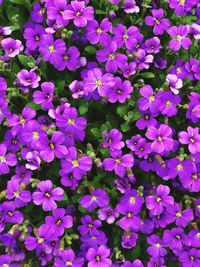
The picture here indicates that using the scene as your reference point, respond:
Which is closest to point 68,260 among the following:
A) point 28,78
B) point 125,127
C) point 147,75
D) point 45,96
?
point 125,127

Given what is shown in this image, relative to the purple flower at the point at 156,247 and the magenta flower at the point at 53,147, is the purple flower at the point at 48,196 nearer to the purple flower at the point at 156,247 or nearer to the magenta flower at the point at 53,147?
the magenta flower at the point at 53,147

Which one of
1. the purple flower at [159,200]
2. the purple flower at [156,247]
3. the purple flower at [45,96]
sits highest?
the purple flower at [45,96]

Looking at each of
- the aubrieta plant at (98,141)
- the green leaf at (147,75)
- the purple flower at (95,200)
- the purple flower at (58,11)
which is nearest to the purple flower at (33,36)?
the aubrieta plant at (98,141)

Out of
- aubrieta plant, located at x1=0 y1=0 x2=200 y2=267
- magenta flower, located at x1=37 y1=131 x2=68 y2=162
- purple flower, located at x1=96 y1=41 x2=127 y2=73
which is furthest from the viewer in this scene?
purple flower, located at x1=96 y1=41 x2=127 y2=73

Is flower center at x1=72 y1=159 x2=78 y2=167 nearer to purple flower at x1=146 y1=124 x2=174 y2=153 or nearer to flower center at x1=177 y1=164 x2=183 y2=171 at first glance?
purple flower at x1=146 y1=124 x2=174 y2=153

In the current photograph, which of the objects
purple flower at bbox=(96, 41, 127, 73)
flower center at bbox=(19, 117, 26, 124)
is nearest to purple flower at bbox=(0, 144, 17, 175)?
flower center at bbox=(19, 117, 26, 124)
